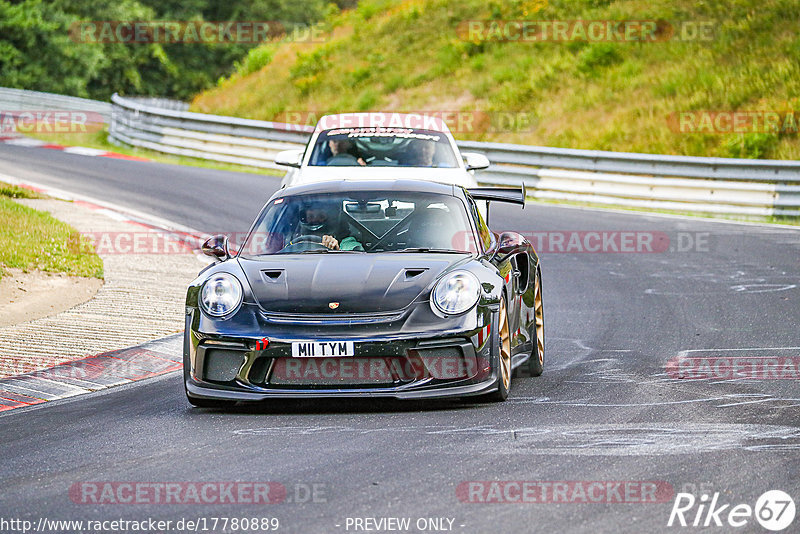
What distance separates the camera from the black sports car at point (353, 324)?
6867 millimetres

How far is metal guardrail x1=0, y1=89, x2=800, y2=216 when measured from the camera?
19.7m

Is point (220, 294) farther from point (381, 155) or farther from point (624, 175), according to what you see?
point (624, 175)

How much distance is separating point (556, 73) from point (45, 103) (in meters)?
13.6

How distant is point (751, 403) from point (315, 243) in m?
2.84

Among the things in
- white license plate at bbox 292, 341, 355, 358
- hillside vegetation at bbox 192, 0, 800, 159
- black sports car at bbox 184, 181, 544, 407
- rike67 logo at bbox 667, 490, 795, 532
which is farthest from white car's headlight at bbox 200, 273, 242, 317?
hillside vegetation at bbox 192, 0, 800, 159

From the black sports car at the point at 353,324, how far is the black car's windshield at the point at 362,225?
0.04 meters

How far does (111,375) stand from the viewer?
8.80 m

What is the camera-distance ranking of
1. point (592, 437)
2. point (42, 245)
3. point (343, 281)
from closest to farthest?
point (592, 437), point (343, 281), point (42, 245)

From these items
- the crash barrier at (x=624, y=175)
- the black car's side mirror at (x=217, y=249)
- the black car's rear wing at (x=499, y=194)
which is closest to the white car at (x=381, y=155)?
the black car's rear wing at (x=499, y=194)

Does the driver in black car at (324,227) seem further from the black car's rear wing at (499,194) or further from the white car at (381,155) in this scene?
the white car at (381,155)

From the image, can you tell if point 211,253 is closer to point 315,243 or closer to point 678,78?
point 315,243

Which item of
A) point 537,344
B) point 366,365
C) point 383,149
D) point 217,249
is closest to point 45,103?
point 383,149

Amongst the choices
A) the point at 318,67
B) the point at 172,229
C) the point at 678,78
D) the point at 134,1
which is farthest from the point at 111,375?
the point at 134,1

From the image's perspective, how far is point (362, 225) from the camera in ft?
27.0
